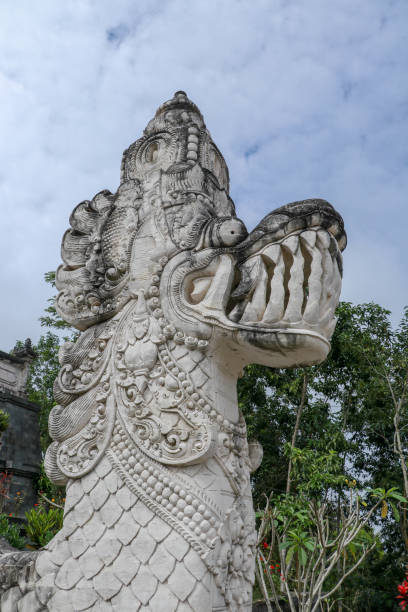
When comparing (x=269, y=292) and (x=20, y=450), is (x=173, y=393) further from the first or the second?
Answer: (x=20, y=450)

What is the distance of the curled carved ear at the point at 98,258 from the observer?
2.86m

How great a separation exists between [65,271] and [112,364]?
2.67ft

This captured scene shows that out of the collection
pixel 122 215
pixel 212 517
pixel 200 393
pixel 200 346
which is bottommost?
pixel 212 517

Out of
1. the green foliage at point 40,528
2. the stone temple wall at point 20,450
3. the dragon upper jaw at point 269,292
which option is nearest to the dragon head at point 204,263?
the dragon upper jaw at point 269,292

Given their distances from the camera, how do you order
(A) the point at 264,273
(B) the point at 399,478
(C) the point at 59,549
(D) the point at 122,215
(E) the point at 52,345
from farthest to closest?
(E) the point at 52,345, (B) the point at 399,478, (D) the point at 122,215, (A) the point at 264,273, (C) the point at 59,549

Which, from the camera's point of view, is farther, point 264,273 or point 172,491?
point 264,273

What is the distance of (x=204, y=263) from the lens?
255cm

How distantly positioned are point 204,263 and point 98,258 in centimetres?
78

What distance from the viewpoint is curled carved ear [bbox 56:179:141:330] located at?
113 inches

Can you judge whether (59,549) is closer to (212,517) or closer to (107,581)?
(107,581)

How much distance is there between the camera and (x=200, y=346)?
2447 mm

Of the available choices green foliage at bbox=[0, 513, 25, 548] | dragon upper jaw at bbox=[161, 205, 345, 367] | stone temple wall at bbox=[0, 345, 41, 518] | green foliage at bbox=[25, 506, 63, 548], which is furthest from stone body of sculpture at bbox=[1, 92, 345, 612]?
stone temple wall at bbox=[0, 345, 41, 518]

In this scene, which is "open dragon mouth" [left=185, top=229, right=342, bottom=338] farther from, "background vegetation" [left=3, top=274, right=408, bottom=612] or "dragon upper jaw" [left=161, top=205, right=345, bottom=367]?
"background vegetation" [left=3, top=274, right=408, bottom=612]

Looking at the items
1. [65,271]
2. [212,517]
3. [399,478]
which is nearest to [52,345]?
[399,478]
